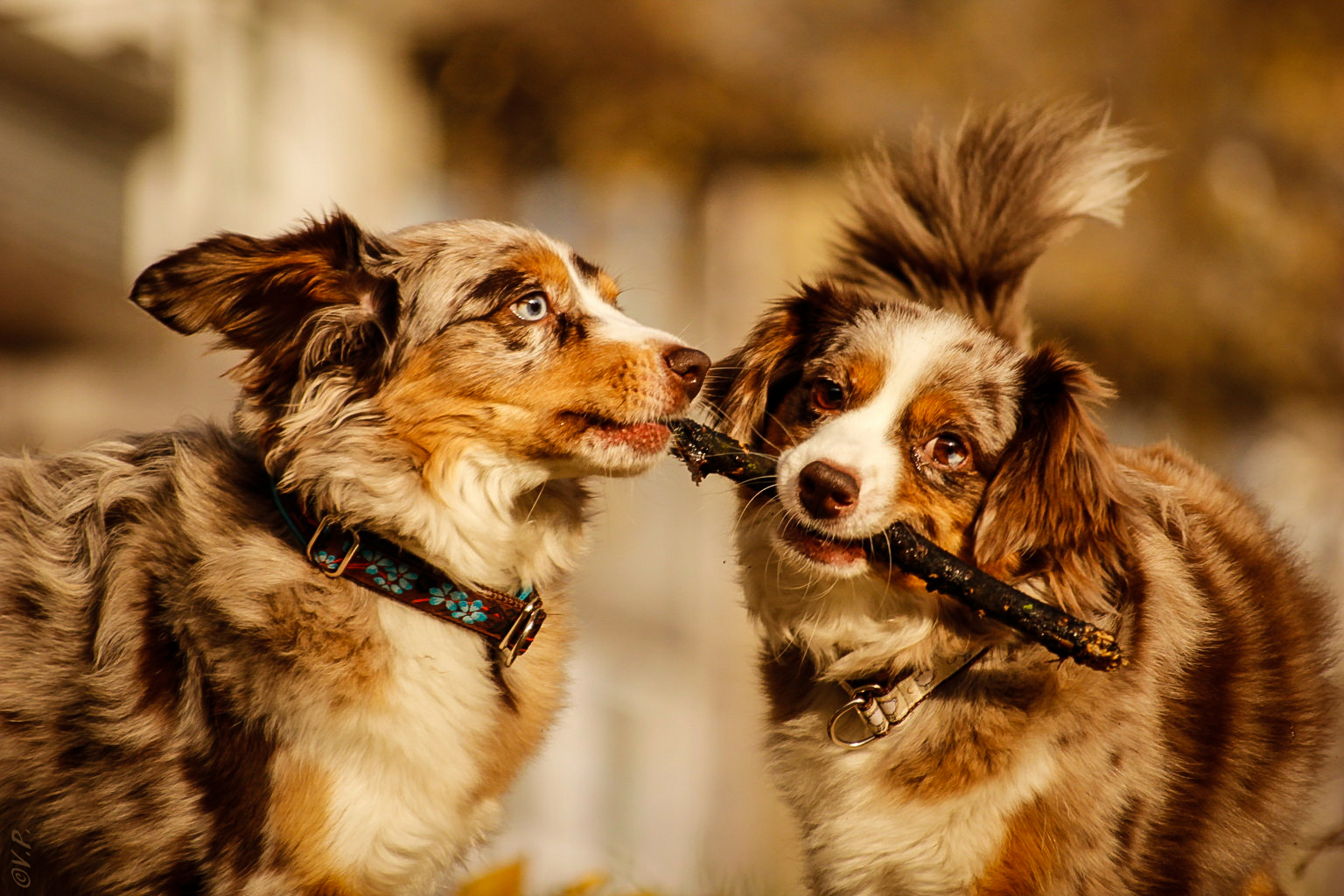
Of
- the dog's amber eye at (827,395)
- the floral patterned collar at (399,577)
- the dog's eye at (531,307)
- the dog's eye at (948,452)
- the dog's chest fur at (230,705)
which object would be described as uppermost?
the dog's eye at (531,307)

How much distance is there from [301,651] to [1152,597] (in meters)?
1.91

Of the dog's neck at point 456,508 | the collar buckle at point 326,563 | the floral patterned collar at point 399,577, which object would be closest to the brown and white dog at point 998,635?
the dog's neck at point 456,508

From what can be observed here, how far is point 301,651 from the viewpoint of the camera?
A: 2.25m

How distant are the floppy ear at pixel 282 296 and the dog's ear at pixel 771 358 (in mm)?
928

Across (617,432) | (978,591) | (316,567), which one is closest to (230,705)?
(316,567)

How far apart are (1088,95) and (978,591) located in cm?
449

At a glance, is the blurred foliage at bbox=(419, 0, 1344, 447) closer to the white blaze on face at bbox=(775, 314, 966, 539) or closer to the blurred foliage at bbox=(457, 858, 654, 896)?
the white blaze on face at bbox=(775, 314, 966, 539)

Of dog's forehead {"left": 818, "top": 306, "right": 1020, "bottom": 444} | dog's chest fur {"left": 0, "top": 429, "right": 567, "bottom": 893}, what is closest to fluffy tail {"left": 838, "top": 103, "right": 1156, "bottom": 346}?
dog's forehead {"left": 818, "top": 306, "right": 1020, "bottom": 444}

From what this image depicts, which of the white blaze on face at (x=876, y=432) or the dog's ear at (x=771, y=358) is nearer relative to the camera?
the white blaze on face at (x=876, y=432)

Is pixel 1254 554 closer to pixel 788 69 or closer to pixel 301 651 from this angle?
pixel 301 651

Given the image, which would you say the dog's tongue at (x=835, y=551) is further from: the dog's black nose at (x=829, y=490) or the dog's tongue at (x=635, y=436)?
the dog's tongue at (x=635, y=436)

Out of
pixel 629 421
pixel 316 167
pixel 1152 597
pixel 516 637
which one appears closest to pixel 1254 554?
pixel 1152 597

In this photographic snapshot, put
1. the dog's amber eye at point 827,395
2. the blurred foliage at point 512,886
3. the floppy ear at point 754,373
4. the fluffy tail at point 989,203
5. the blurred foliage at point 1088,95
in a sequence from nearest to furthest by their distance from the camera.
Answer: the dog's amber eye at point 827,395 → the floppy ear at point 754,373 → the fluffy tail at point 989,203 → the blurred foliage at point 512,886 → the blurred foliage at point 1088,95

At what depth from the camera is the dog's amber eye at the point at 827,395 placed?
2725mm
